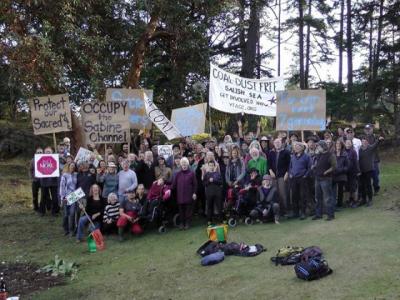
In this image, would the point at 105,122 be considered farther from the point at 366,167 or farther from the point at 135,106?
the point at 366,167

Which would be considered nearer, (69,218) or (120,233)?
(120,233)

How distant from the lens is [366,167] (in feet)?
40.5

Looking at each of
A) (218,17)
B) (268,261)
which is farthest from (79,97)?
(268,261)

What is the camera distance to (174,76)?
20875 millimetres

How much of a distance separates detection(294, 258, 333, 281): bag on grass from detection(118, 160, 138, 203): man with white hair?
18.7 feet

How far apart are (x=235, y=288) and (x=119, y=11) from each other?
12514mm

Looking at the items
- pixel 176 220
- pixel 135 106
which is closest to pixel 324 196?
pixel 176 220

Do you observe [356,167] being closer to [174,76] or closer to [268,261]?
[268,261]

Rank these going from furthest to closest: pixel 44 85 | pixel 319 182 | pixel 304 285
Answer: pixel 44 85 → pixel 319 182 → pixel 304 285

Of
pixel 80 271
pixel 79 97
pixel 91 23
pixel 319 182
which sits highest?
pixel 91 23

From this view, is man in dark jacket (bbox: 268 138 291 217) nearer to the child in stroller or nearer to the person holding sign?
the child in stroller

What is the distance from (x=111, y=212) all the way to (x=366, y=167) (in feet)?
19.7

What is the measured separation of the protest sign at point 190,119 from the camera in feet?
51.0

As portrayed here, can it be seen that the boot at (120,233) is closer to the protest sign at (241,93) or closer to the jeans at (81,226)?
the jeans at (81,226)
